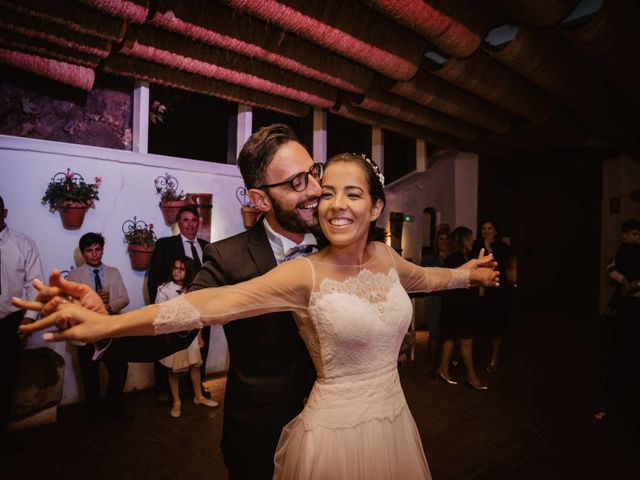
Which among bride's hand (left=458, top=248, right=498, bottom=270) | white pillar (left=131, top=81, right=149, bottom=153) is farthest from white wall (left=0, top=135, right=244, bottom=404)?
bride's hand (left=458, top=248, right=498, bottom=270)

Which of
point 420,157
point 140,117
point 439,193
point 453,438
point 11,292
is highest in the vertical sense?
point 420,157

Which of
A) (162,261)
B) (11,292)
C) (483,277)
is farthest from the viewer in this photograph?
(162,261)

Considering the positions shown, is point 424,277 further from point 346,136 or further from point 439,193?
point 439,193

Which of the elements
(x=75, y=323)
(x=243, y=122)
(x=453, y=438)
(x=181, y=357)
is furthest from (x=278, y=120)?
(x=75, y=323)

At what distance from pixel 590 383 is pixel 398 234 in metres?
3.87

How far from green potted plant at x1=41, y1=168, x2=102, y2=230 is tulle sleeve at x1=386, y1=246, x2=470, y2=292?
11.8ft

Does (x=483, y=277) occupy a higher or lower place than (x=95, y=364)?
higher

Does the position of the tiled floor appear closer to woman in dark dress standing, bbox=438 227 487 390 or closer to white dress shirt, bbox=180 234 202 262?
woman in dark dress standing, bbox=438 227 487 390

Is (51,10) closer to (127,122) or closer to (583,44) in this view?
(127,122)

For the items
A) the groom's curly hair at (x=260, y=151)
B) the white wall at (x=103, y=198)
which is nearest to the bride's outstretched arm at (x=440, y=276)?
the groom's curly hair at (x=260, y=151)

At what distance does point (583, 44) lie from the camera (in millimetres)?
3438

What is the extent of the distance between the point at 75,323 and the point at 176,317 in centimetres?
25

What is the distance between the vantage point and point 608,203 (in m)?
9.27

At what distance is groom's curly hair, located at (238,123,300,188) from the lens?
170 centimetres
